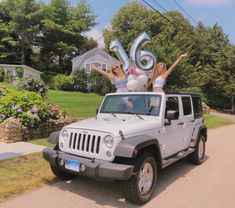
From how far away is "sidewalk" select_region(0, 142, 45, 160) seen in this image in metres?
8.01

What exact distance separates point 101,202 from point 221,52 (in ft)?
104

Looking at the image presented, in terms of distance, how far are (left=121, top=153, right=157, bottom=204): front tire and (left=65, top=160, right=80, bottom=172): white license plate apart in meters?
0.78

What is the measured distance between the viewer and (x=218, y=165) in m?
Answer: 8.20

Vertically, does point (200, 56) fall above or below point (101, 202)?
above

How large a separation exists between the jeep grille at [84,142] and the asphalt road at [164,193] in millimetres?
861

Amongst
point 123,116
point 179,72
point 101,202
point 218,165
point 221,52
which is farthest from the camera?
point 221,52

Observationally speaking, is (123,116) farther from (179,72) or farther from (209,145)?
(179,72)

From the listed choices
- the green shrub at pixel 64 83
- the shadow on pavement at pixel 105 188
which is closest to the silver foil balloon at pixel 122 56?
the shadow on pavement at pixel 105 188

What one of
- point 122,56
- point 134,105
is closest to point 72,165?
point 134,105

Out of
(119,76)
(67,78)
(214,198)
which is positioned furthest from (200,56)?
(214,198)

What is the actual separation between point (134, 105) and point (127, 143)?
1727 millimetres

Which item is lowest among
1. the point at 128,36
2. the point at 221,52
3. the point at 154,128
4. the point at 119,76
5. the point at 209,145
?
the point at 209,145

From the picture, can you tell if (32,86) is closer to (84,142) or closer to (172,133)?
(172,133)

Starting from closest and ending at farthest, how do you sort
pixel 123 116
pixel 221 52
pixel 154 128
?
1. pixel 154 128
2. pixel 123 116
3. pixel 221 52
